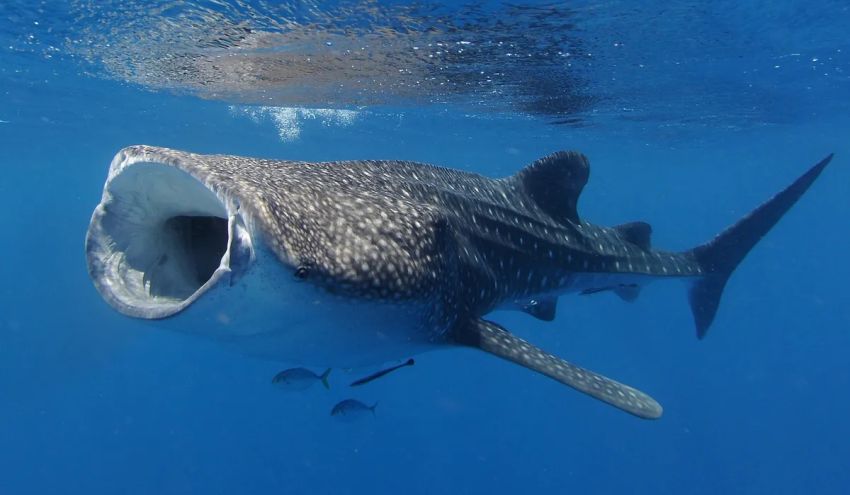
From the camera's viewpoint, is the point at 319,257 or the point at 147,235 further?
the point at 147,235

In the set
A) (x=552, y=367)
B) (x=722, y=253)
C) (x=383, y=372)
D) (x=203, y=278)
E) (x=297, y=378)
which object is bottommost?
(x=297, y=378)

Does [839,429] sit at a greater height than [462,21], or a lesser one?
lesser

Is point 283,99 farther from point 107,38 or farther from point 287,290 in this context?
point 287,290

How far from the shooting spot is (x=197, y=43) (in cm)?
1244

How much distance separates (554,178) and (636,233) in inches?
78.9

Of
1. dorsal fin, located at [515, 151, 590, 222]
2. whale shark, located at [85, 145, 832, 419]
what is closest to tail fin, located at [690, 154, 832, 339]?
dorsal fin, located at [515, 151, 590, 222]

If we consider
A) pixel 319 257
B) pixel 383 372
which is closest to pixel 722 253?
pixel 383 372

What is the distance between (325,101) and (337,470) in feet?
→ 51.9

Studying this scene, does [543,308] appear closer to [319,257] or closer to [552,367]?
[552,367]

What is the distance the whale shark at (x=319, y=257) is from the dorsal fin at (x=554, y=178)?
613 millimetres

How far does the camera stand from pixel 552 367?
448 centimetres

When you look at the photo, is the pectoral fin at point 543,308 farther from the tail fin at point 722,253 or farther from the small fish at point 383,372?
the tail fin at point 722,253

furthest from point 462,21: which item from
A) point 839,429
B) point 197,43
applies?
point 839,429

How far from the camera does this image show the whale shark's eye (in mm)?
2896
